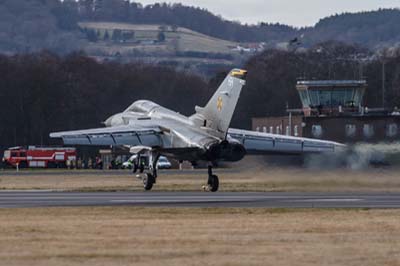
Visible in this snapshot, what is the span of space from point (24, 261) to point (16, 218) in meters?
11.2

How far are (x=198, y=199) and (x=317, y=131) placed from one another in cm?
3874

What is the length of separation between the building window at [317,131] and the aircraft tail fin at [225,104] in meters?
29.9

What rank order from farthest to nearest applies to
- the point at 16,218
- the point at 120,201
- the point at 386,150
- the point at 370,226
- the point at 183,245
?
the point at 386,150 → the point at 120,201 → the point at 16,218 → the point at 370,226 → the point at 183,245

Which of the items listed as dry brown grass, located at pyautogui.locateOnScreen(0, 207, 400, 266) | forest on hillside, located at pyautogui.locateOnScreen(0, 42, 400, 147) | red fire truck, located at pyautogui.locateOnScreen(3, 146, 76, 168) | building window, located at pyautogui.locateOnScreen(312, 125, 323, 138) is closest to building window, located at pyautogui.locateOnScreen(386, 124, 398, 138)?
building window, located at pyautogui.locateOnScreen(312, 125, 323, 138)

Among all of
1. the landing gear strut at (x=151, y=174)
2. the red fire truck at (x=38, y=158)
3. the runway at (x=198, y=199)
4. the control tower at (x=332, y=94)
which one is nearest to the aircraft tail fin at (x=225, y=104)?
the runway at (x=198, y=199)

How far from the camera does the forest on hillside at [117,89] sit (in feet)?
464

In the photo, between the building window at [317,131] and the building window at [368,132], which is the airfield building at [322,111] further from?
the building window at [368,132]

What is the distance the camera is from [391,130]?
61.3 metres

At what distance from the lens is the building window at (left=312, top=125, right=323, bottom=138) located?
3230 inches

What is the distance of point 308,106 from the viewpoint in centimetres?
10381

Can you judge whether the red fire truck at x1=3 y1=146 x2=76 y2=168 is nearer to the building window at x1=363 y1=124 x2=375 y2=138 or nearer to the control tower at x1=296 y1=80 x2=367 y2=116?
the control tower at x1=296 y1=80 x2=367 y2=116

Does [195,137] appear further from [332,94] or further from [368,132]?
[332,94]

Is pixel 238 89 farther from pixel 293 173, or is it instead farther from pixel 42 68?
pixel 42 68

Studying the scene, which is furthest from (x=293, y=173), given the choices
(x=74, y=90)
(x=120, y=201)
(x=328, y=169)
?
(x=74, y=90)
